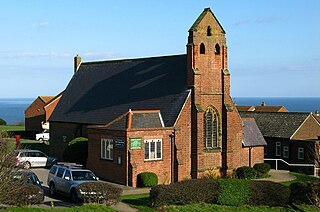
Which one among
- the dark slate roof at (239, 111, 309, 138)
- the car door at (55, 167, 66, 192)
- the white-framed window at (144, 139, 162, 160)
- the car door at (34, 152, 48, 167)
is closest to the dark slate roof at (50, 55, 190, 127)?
the white-framed window at (144, 139, 162, 160)

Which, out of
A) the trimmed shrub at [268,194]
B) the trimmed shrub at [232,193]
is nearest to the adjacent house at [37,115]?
the trimmed shrub at [232,193]

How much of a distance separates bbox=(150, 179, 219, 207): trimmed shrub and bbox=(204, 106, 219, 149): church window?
10.2 meters

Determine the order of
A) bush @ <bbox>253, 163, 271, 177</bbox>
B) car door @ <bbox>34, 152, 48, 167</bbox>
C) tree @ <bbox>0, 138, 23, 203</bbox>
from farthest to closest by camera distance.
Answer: car door @ <bbox>34, 152, 48, 167</bbox> < bush @ <bbox>253, 163, 271, 177</bbox> < tree @ <bbox>0, 138, 23, 203</bbox>

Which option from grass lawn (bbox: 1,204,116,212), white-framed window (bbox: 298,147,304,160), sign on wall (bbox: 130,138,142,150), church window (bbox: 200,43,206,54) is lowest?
grass lawn (bbox: 1,204,116,212)

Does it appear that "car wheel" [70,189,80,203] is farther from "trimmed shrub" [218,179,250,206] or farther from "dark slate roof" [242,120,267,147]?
"dark slate roof" [242,120,267,147]

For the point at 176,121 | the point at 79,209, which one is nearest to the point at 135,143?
the point at 176,121

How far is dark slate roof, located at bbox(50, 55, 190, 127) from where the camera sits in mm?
38625

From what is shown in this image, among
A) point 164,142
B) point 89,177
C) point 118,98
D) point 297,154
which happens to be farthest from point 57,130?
point 297,154

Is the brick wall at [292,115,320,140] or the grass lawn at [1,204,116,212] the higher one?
the brick wall at [292,115,320,140]

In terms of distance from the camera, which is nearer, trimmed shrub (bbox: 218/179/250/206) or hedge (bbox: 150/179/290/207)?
hedge (bbox: 150/179/290/207)

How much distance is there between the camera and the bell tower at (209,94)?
3728 cm

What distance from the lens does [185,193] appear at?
2706 cm

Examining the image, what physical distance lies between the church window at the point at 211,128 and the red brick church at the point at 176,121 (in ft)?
0.25

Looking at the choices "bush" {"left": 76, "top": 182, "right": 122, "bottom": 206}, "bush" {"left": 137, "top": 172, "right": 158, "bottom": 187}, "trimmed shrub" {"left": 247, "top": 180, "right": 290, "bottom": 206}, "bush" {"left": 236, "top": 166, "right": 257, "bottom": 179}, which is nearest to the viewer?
"bush" {"left": 76, "top": 182, "right": 122, "bottom": 206}
